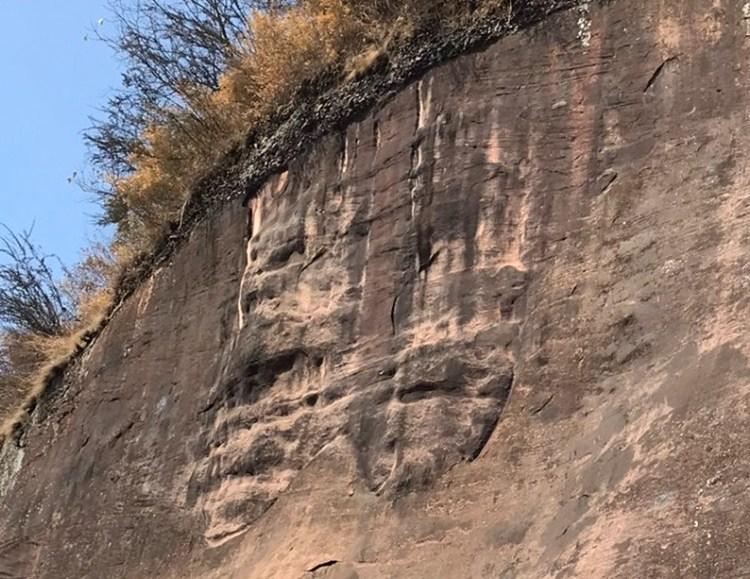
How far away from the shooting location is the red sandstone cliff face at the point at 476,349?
7.61m

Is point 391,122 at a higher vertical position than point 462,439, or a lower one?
higher

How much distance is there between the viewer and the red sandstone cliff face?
25.0ft

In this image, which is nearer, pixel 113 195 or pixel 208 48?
pixel 208 48

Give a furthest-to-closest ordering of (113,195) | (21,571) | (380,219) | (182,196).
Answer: (113,195) → (182,196) → (21,571) → (380,219)

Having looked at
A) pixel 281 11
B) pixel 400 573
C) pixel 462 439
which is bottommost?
pixel 400 573

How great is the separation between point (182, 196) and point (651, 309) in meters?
6.19

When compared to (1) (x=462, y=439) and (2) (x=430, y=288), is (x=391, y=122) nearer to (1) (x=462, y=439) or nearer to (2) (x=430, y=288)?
(2) (x=430, y=288)

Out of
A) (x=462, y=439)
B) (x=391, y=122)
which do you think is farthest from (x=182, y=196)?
(x=462, y=439)

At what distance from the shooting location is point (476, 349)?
8.92 metres

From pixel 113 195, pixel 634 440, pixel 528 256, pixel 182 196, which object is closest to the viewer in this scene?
pixel 634 440

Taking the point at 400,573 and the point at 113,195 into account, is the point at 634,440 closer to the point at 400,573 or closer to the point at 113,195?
the point at 400,573

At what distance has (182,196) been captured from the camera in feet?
42.6

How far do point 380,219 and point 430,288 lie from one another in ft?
3.03

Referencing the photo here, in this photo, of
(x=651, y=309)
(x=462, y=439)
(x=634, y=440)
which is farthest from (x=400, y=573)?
(x=651, y=309)
